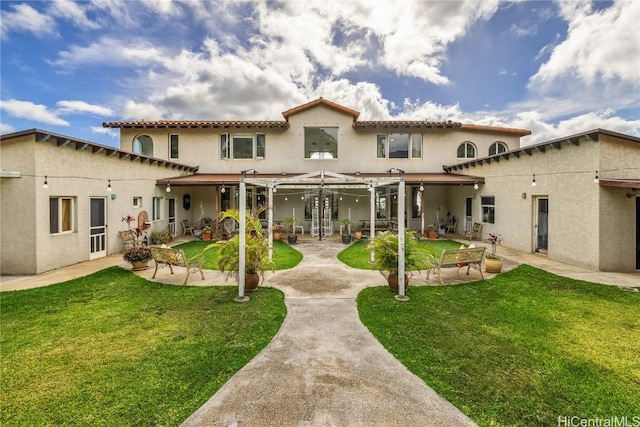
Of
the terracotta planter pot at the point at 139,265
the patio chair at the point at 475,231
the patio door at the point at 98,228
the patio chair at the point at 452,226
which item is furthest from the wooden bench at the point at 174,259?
the patio chair at the point at 452,226

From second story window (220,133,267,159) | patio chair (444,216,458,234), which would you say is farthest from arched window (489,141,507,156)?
second story window (220,133,267,159)

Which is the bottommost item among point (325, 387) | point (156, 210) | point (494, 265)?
point (325, 387)

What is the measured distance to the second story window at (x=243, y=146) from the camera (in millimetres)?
19031

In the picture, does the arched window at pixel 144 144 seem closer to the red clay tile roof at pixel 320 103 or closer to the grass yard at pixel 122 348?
the red clay tile roof at pixel 320 103

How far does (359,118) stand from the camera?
62.5ft

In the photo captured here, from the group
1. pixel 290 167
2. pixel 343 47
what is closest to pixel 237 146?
pixel 290 167

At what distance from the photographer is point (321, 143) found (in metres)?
19.2

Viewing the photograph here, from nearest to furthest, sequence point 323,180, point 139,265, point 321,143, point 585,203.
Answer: point 139,265, point 585,203, point 323,180, point 321,143

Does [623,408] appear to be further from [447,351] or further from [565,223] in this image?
[565,223]

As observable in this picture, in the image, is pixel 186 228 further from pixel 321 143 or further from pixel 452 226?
pixel 452 226

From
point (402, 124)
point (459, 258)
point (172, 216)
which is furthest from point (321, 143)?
point (459, 258)

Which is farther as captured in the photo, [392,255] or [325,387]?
[392,255]

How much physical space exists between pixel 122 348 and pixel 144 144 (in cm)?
1830

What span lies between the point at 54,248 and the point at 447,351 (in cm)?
1203
